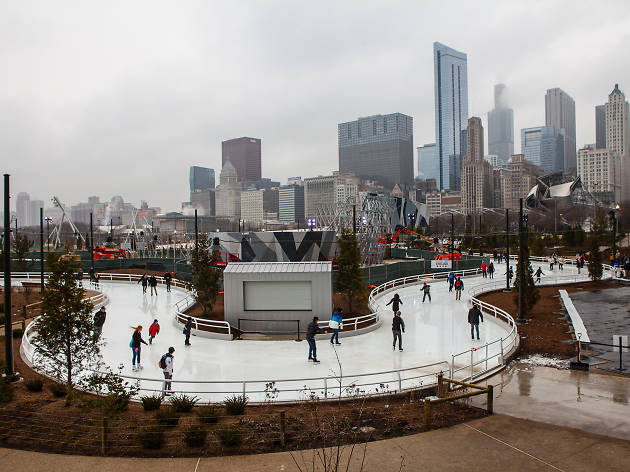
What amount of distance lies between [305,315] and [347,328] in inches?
71.3

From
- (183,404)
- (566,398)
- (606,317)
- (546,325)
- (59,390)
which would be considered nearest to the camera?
(183,404)

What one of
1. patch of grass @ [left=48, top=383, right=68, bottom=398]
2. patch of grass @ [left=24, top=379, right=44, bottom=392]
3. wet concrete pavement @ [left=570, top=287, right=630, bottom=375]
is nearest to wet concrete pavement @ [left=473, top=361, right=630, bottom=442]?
wet concrete pavement @ [left=570, top=287, right=630, bottom=375]

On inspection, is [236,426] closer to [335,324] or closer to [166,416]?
[166,416]

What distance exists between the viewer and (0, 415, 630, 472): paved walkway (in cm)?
780

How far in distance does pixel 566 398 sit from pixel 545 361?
3794mm

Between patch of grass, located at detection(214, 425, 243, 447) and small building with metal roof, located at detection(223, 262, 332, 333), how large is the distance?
34.2 ft

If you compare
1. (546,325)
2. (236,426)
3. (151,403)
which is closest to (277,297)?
(151,403)

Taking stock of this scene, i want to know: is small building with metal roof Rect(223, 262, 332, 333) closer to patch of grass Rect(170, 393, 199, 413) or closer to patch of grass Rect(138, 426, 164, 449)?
patch of grass Rect(170, 393, 199, 413)

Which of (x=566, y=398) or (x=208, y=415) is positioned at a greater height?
(x=208, y=415)

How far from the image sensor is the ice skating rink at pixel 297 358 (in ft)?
39.2

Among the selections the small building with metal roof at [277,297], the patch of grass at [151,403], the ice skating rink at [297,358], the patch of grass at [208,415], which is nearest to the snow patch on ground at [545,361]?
the ice skating rink at [297,358]

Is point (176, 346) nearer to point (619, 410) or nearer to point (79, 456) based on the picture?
point (79, 456)

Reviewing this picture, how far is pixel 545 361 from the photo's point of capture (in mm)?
14523

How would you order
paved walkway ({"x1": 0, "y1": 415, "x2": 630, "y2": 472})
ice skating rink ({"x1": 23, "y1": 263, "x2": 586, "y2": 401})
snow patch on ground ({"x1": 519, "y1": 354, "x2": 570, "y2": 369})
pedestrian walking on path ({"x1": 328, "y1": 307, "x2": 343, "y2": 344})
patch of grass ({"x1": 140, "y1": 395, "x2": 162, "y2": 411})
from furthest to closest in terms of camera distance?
pedestrian walking on path ({"x1": 328, "y1": 307, "x2": 343, "y2": 344}) < snow patch on ground ({"x1": 519, "y1": 354, "x2": 570, "y2": 369}) < ice skating rink ({"x1": 23, "y1": 263, "x2": 586, "y2": 401}) < patch of grass ({"x1": 140, "y1": 395, "x2": 162, "y2": 411}) < paved walkway ({"x1": 0, "y1": 415, "x2": 630, "y2": 472})
